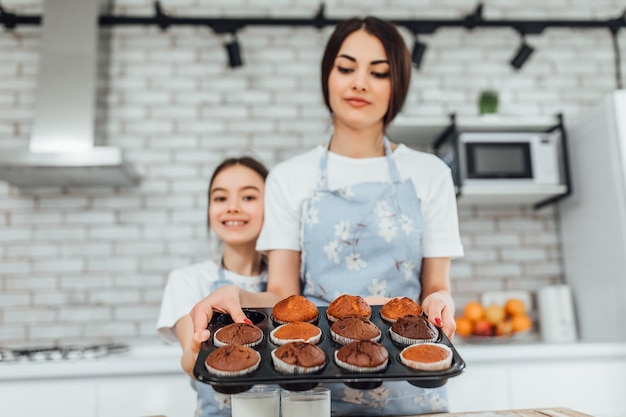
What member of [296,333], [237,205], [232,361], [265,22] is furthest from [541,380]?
[265,22]

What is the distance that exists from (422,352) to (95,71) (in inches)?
106

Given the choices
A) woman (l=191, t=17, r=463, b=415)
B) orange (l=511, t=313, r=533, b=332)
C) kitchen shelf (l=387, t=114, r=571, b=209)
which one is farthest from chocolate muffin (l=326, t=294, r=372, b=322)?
orange (l=511, t=313, r=533, b=332)

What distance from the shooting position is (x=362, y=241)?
1.46 meters

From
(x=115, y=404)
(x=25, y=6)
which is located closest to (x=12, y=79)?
(x=25, y=6)

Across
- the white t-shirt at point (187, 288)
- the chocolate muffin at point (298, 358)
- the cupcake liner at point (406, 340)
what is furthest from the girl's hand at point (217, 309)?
the white t-shirt at point (187, 288)

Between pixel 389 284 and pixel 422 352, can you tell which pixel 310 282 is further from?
pixel 422 352

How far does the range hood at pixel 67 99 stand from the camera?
2873mm

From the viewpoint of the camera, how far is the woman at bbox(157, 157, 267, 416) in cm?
164

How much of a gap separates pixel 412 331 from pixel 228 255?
0.87 metres

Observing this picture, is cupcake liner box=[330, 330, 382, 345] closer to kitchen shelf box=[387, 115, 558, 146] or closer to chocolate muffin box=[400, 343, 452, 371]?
chocolate muffin box=[400, 343, 452, 371]

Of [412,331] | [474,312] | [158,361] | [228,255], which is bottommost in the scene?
[158,361]

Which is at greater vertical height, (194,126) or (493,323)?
(194,126)

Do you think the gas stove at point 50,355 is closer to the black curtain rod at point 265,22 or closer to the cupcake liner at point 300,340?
the cupcake liner at point 300,340

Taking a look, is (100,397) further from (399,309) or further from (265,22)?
(265,22)
